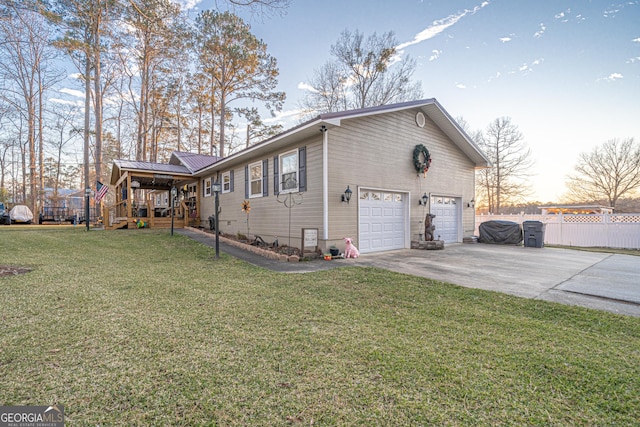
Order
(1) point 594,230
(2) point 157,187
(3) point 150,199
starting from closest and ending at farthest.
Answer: (1) point 594,230 → (3) point 150,199 → (2) point 157,187

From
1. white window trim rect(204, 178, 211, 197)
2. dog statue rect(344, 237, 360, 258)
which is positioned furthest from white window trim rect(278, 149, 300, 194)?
white window trim rect(204, 178, 211, 197)

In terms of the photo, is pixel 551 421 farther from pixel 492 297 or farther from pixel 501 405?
pixel 492 297

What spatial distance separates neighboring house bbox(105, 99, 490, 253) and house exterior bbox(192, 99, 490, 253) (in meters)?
0.03

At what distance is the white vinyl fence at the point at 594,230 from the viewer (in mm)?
10711

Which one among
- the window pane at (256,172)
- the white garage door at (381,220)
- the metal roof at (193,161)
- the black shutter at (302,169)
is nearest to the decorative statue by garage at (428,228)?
the white garage door at (381,220)

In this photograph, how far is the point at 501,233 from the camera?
11.3m

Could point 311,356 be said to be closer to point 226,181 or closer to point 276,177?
point 276,177

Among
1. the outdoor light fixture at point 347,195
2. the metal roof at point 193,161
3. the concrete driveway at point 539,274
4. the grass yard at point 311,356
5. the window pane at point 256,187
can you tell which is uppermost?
the metal roof at point 193,161

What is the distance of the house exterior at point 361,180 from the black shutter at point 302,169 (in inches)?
1.1

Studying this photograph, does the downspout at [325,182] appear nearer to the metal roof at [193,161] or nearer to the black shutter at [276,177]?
the black shutter at [276,177]

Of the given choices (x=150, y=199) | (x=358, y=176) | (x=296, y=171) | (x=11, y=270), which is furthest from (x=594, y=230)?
(x=150, y=199)

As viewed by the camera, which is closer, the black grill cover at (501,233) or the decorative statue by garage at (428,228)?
the decorative statue by garage at (428,228)

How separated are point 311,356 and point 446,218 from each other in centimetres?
1024

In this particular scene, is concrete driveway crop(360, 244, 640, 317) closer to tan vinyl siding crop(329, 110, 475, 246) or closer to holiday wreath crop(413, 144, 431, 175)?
tan vinyl siding crop(329, 110, 475, 246)
